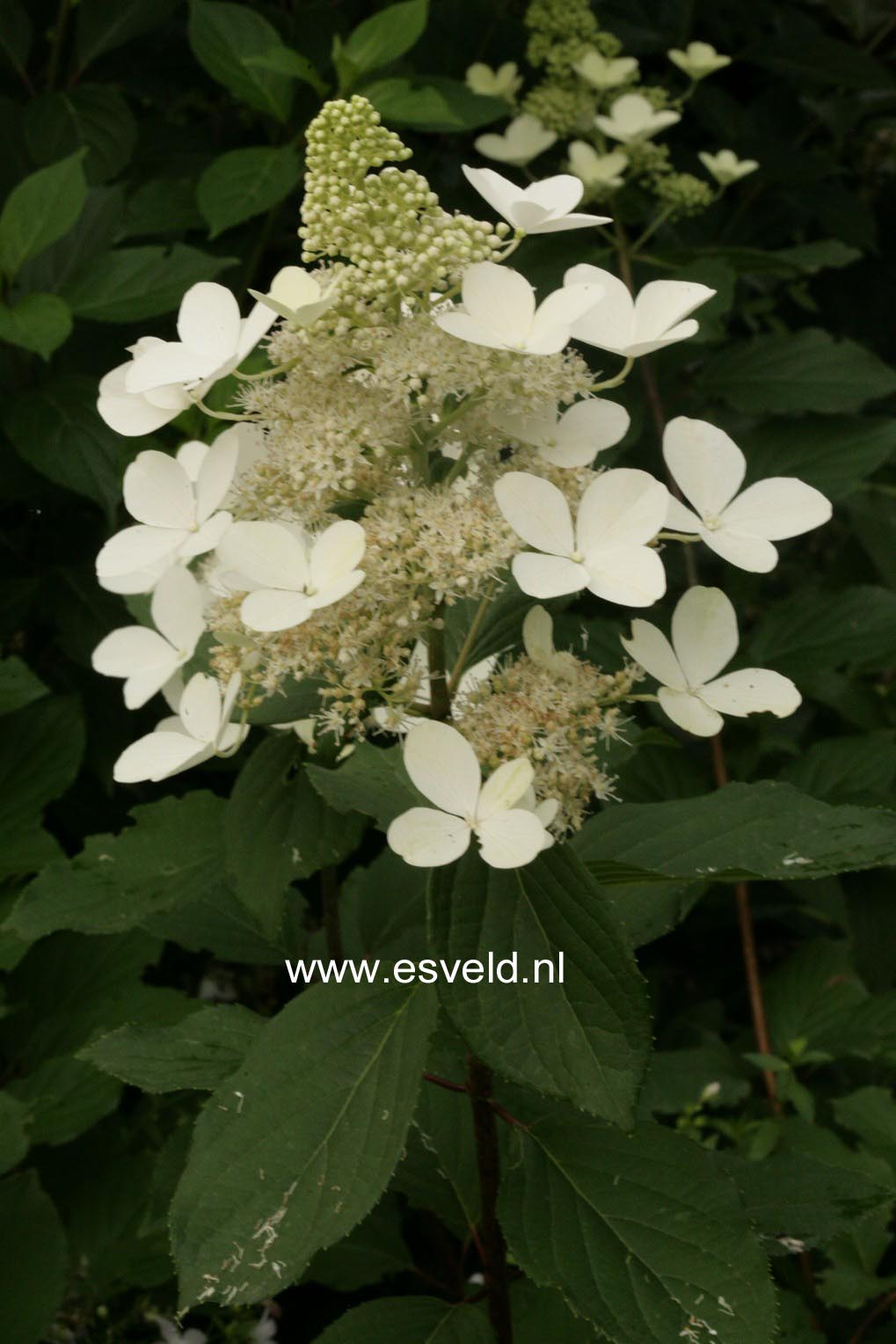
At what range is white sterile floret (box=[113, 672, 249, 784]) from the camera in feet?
3.05

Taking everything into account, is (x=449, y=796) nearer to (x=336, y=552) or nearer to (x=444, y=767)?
(x=444, y=767)

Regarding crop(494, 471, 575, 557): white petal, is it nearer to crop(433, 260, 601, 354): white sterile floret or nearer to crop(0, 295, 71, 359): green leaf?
crop(433, 260, 601, 354): white sterile floret

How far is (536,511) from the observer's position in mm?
845

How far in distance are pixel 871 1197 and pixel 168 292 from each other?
4.14ft

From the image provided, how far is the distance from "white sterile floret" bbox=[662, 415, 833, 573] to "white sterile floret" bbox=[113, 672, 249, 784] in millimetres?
358

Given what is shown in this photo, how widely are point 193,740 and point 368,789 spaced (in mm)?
139

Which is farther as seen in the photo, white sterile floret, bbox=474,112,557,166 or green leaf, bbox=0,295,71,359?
white sterile floret, bbox=474,112,557,166

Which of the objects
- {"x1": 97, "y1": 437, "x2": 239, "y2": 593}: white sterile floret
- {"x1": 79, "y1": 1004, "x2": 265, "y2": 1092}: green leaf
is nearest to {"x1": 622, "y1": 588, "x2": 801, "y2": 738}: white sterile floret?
{"x1": 97, "y1": 437, "x2": 239, "y2": 593}: white sterile floret

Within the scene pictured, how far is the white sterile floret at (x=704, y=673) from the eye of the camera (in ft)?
3.05

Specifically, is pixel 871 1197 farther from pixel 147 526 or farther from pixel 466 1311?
pixel 147 526

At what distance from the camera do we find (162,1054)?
1.11m

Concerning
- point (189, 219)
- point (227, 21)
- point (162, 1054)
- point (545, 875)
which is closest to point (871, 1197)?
point (545, 875)

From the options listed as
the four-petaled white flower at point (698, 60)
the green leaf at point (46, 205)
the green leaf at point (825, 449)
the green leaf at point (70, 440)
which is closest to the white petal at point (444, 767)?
the green leaf at point (70, 440)

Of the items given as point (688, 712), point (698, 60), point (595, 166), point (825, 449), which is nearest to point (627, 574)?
point (688, 712)
